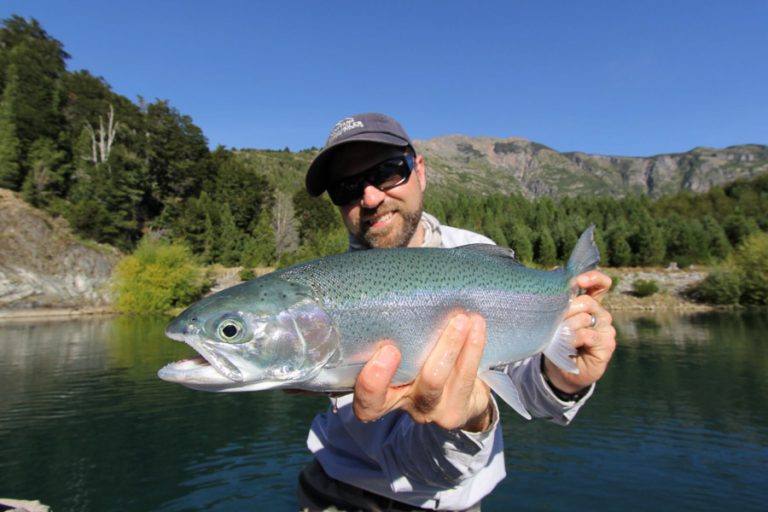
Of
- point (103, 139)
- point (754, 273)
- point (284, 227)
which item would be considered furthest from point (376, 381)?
point (103, 139)

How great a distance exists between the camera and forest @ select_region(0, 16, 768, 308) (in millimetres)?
61094

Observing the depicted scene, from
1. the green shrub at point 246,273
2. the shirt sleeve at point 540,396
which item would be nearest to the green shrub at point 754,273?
the green shrub at point 246,273

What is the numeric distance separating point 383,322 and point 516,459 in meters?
9.91

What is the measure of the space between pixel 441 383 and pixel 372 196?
68.5 inches

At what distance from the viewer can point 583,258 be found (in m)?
3.79

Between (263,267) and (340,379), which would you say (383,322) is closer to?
(340,379)

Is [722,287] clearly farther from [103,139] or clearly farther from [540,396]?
[103,139]

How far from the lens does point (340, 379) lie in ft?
8.68

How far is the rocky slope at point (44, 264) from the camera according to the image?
4712cm

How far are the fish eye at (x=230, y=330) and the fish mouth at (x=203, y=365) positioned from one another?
0.08 m

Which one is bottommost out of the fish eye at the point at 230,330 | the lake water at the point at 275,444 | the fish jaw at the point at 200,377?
the lake water at the point at 275,444

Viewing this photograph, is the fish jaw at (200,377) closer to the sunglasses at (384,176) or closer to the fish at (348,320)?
the fish at (348,320)

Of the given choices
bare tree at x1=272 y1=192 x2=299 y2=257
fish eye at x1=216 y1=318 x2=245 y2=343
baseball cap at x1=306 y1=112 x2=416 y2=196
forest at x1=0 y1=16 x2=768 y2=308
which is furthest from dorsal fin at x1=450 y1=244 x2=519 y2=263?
bare tree at x1=272 y1=192 x2=299 y2=257

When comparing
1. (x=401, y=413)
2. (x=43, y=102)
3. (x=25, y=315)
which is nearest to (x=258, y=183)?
(x=43, y=102)
